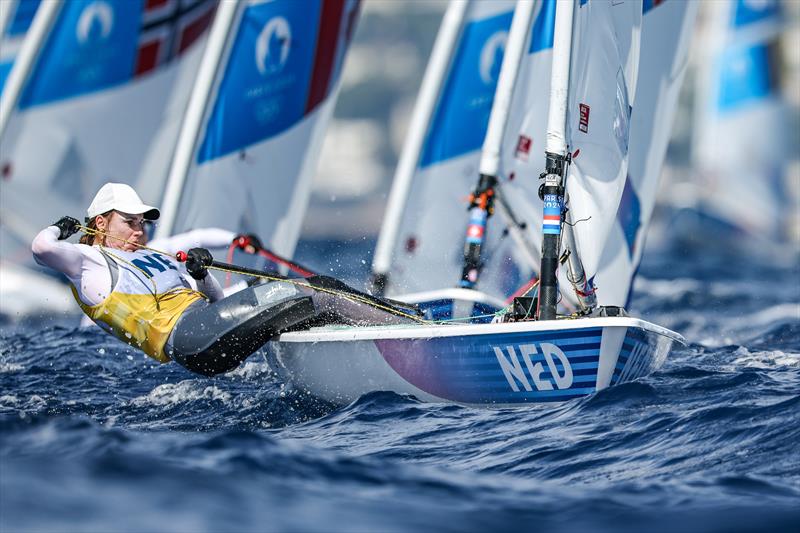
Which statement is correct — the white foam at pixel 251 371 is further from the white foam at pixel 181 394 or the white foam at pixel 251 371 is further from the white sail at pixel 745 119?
the white sail at pixel 745 119

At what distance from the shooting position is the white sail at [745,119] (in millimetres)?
25875

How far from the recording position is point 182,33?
37.6 ft

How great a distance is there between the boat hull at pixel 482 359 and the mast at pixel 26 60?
507cm

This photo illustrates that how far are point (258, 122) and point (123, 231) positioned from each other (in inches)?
157

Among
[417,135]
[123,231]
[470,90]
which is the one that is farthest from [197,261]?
[470,90]

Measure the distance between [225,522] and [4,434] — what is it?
1.25 m

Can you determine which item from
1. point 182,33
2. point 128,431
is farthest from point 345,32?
point 128,431

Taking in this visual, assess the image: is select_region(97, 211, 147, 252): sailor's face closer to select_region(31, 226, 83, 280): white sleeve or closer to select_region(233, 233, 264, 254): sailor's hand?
select_region(31, 226, 83, 280): white sleeve

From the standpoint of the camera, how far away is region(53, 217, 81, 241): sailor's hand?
569cm

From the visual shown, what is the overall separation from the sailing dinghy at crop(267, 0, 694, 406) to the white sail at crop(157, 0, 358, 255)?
130 inches

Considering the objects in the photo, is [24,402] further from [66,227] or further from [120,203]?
[120,203]

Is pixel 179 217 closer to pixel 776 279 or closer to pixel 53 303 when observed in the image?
pixel 53 303

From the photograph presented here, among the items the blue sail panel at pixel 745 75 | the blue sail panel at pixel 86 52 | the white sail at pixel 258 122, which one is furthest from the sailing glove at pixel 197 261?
the blue sail panel at pixel 745 75

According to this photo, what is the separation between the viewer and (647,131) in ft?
26.1
